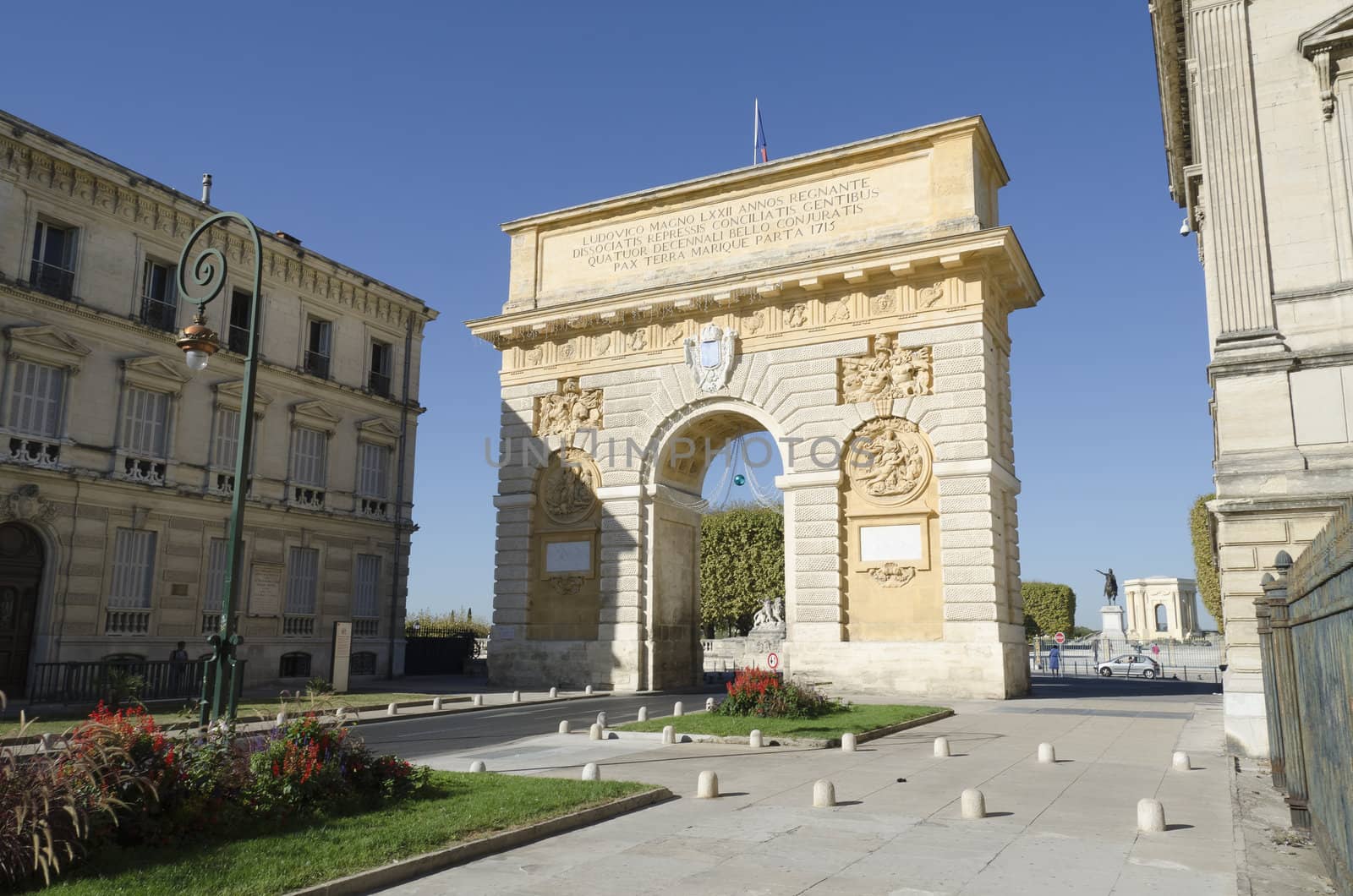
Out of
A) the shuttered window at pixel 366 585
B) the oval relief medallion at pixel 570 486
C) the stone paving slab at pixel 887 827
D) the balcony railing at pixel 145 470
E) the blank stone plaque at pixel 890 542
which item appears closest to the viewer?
the stone paving slab at pixel 887 827

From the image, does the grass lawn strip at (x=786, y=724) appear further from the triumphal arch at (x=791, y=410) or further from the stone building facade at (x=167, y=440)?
the stone building facade at (x=167, y=440)

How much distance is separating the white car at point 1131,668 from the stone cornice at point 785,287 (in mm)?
23531

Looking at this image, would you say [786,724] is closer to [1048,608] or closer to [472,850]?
[472,850]

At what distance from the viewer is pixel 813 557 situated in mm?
25328

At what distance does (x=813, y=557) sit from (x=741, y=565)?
31.4 meters

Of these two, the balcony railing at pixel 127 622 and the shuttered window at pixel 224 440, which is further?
the shuttered window at pixel 224 440

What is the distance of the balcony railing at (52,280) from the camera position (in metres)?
24.0

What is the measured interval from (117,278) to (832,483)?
19039 millimetres

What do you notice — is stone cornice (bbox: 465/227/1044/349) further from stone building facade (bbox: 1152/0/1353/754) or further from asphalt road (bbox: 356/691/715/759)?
asphalt road (bbox: 356/691/715/759)

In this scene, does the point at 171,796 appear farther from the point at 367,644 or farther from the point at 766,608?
the point at 766,608

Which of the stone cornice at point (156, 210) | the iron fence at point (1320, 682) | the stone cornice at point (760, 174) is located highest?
the stone cornice at point (760, 174)

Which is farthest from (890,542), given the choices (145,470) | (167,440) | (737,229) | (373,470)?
(145,470)

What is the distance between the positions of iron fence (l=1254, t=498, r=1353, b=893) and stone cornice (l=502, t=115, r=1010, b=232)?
18497 mm

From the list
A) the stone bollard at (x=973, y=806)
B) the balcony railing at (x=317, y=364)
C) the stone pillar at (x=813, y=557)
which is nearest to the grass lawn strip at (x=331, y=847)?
the stone bollard at (x=973, y=806)
